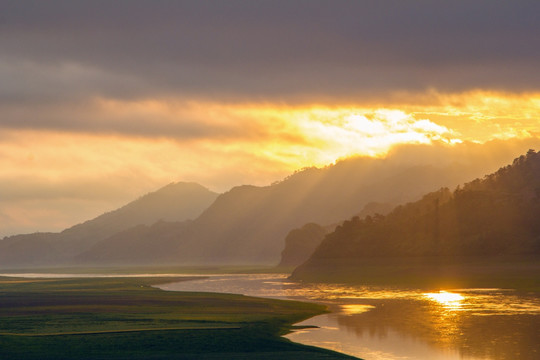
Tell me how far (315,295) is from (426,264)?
48608 millimetres

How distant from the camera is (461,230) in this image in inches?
6949

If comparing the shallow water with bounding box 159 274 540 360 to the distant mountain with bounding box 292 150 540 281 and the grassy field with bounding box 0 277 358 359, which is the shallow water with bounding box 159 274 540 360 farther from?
Answer: the distant mountain with bounding box 292 150 540 281

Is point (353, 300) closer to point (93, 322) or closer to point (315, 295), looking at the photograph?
point (315, 295)

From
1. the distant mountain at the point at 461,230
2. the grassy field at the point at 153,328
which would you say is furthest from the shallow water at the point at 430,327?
the distant mountain at the point at 461,230

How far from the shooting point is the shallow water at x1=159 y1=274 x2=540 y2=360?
57.1 m

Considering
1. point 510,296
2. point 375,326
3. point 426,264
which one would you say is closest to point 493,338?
point 375,326

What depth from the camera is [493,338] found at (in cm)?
6262

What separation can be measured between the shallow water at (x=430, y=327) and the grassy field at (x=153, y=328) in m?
3.69

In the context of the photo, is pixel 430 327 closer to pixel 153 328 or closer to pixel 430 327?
pixel 430 327

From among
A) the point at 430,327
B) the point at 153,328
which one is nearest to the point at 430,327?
the point at 430,327

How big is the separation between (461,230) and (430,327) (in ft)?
357

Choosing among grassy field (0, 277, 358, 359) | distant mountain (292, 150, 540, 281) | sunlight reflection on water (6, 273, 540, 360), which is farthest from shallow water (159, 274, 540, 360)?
distant mountain (292, 150, 540, 281)

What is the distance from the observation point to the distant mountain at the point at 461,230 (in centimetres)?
16825

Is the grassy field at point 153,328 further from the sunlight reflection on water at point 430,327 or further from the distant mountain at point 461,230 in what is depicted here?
the distant mountain at point 461,230
